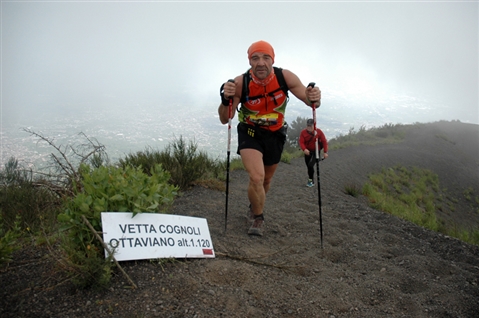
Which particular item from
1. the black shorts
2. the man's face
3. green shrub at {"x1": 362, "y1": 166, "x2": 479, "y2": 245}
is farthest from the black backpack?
green shrub at {"x1": 362, "y1": 166, "x2": 479, "y2": 245}

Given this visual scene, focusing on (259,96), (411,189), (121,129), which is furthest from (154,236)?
(121,129)

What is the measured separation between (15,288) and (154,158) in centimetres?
466

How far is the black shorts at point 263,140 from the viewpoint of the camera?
4703mm

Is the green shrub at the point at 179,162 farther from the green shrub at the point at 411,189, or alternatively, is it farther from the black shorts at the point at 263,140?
the green shrub at the point at 411,189

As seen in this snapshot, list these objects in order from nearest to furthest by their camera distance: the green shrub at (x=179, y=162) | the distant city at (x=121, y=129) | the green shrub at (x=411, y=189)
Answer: the green shrub at (x=179, y=162)
the distant city at (x=121, y=129)
the green shrub at (x=411, y=189)

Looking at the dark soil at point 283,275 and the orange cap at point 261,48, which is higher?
the orange cap at point 261,48

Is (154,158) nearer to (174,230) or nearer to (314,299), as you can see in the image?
(174,230)

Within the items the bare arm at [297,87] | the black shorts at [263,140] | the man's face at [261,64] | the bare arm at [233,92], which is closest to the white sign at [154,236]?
the black shorts at [263,140]

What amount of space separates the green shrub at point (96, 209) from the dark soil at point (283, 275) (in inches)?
7.4

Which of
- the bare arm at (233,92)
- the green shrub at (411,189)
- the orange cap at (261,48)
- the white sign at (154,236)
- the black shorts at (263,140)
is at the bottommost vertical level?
the green shrub at (411,189)

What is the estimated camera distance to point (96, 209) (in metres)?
2.95

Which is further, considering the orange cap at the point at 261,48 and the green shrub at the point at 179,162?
the green shrub at the point at 179,162

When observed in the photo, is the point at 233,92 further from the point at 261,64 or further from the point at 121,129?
the point at 121,129

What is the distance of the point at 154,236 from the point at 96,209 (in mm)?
607
